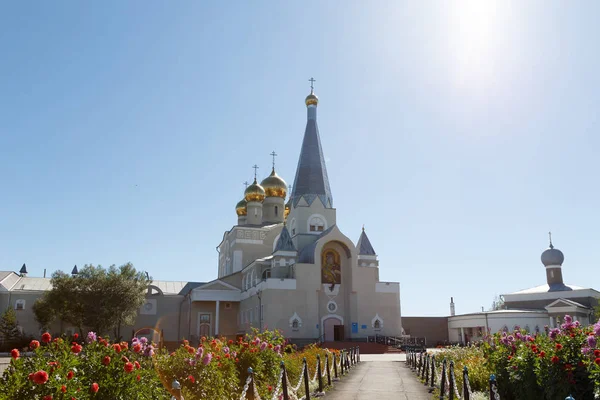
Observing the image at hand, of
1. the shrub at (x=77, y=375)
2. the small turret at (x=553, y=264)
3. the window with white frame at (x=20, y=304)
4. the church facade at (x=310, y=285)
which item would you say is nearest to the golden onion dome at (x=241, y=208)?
the church facade at (x=310, y=285)

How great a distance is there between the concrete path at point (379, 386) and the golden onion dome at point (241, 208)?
3508 cm

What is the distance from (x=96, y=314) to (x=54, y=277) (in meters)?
4.15

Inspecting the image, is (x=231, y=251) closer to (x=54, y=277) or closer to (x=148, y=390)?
(x=54, y=277)

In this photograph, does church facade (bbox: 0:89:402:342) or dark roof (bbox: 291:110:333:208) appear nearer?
church facade (bbox: 0:89:402:342)

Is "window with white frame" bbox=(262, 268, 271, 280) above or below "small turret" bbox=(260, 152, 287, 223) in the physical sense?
below

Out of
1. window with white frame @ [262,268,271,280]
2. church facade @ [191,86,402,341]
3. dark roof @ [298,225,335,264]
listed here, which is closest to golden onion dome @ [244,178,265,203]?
church facade @ [191,86,402,341]

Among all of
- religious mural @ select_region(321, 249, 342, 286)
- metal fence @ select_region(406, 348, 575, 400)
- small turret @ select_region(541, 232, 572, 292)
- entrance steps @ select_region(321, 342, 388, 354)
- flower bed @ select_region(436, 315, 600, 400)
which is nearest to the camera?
flower bed @ select_region(436, 315, 600, 400)

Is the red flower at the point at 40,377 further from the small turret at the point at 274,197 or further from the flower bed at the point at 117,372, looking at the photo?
the small turret at the point at 274,197

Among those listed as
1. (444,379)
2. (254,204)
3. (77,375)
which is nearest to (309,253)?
(254,204)

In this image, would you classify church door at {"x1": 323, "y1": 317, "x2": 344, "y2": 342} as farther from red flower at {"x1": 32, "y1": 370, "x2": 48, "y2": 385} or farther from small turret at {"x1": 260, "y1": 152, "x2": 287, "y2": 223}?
red flower at {"x1": 32, "y1": 370, "x2": 48, "y2": 385}

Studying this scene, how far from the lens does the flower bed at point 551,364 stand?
24.5 ft

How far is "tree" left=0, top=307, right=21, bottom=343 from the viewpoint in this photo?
125 feet

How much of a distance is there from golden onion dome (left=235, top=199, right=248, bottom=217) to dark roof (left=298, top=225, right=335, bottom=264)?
14399mm

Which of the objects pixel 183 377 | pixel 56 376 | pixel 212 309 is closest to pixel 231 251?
pixel 212 309
